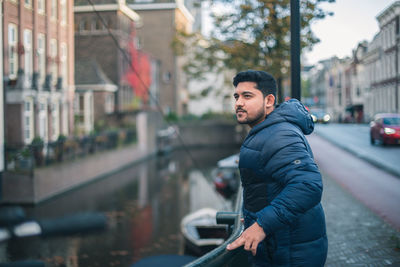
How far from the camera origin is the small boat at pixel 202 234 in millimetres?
11979

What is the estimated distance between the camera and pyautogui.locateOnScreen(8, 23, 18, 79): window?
17141 mm

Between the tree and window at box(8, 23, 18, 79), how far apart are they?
7585 millimetres

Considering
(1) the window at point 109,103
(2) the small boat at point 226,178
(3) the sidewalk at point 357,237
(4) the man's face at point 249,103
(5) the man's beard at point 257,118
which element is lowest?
(2) the small boat at point 226,178

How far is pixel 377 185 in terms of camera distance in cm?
1045

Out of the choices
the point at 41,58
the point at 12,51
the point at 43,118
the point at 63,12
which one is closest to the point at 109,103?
the point at 63,12

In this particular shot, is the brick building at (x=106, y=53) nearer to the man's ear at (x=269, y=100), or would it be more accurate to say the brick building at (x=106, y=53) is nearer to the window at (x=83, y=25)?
the window at (x=83, y=25)

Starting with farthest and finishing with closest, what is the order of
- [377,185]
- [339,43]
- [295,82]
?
[377,185] < [339,43] < [295,82]

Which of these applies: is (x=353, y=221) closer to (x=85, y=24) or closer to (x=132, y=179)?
(x=132, y=179)

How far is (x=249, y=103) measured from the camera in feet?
8.87

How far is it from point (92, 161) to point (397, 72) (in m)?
21.7

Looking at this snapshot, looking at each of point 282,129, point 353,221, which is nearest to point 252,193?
point 282,129

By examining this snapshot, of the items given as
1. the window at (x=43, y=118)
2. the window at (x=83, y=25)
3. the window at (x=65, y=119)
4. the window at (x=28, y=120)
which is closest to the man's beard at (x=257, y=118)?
the window at (x=28, y=120)

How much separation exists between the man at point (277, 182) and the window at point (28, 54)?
18.0 meters

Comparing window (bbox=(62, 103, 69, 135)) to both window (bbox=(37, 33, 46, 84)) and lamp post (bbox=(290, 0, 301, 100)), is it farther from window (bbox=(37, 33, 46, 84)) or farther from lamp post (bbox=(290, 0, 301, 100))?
lamp post (bbox=(290, 0, 301, 100))
